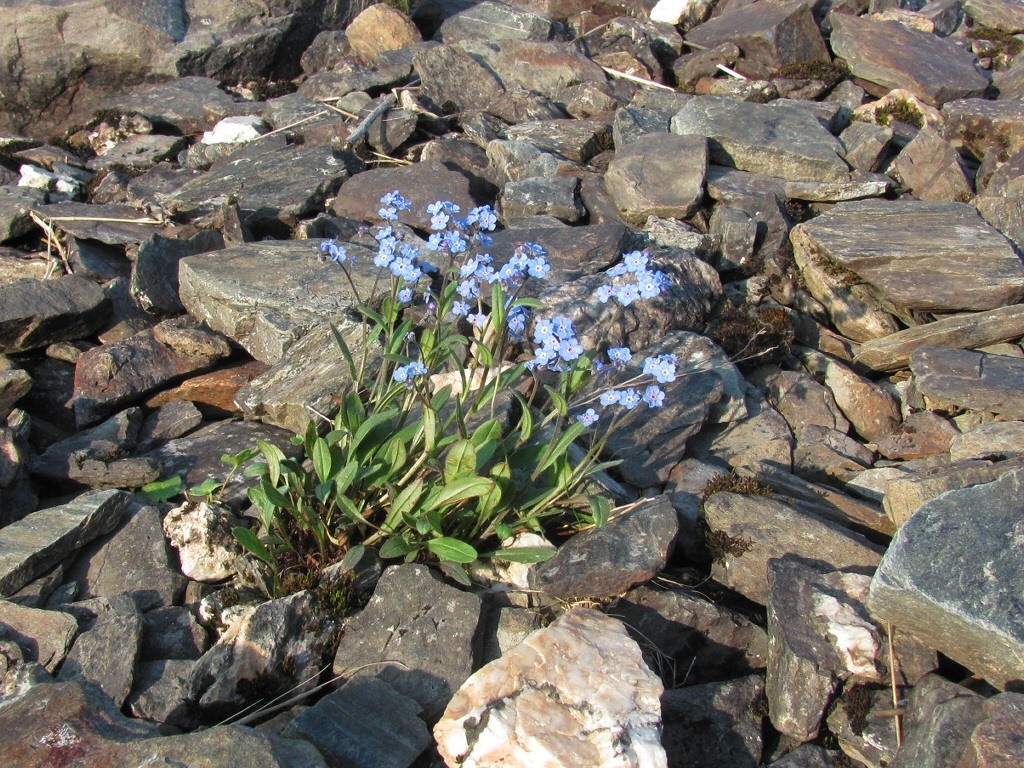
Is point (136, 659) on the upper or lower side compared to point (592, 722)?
lower

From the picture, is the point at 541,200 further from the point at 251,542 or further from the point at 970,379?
the point at 251,542

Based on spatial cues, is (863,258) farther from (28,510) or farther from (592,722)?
(28,510)

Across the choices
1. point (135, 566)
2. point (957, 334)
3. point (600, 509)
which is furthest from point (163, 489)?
point (957, 334)

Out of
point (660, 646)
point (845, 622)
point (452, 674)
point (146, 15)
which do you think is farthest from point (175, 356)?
point (146, 15)

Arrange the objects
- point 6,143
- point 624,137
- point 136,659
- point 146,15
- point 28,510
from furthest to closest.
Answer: point 146,15 < point 6,143 < point 624,137 < point 28,510 < point 136,659

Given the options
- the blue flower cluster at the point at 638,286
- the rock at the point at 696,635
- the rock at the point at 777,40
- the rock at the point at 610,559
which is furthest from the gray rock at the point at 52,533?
the rock at the point at 777,40

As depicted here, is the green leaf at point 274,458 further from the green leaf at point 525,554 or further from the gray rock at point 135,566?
the green leaf at point 525,554
